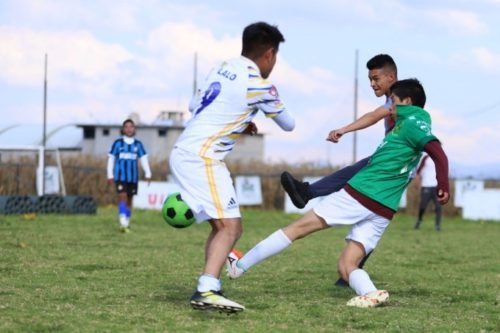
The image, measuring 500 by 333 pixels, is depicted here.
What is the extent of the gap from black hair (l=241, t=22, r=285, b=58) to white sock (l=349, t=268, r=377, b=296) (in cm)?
195

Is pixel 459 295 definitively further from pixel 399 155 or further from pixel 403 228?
pixel 403 228

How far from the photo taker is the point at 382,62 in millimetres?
8328

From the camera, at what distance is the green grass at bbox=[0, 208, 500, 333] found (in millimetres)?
6383

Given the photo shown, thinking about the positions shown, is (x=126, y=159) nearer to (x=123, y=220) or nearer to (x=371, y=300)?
(x=123, y=220)

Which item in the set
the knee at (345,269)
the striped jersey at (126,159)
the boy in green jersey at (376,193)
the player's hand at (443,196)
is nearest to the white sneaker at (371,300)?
the boy in green jersey at (376,193)

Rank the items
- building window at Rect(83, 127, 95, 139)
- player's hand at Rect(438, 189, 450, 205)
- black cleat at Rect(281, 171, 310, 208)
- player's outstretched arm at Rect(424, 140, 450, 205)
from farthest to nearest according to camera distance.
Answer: building window at Rect(83, 127, 95, 139) < black cleat at Rect(281, 171, 310, 208) < player's outstretched arm at Rect(424, 140, 450, 205) < player's hand at Rect(438, 189, 450, 205)

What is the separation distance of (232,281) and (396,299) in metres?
1.83

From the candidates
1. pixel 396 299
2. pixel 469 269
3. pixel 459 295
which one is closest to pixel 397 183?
pixel 396 299

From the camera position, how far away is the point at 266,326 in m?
6.20

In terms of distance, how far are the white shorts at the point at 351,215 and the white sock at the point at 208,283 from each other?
3.90 ft

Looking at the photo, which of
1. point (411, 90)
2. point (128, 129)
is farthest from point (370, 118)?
point (128, 129)

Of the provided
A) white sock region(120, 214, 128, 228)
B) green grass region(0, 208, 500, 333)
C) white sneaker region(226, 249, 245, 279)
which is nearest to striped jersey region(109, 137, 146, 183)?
white sock region(120, 214, 128, 228)

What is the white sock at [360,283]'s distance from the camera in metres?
7.38

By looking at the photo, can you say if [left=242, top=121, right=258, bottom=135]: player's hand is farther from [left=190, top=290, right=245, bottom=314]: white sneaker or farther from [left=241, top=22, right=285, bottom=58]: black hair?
[left=190, top=290, right=245, bottom=314]: white sneaker
